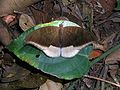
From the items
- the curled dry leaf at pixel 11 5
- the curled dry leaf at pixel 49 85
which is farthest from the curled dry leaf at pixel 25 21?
the curled dry leaf at pixel 49 85

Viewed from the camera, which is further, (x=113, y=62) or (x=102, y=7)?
(x=102, y=7)

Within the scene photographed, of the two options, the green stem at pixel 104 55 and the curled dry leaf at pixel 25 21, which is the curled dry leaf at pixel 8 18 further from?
the green stem at pixel 104 55

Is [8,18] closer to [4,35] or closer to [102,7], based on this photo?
[4,35]

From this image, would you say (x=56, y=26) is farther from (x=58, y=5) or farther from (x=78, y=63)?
(x=58, y=5)

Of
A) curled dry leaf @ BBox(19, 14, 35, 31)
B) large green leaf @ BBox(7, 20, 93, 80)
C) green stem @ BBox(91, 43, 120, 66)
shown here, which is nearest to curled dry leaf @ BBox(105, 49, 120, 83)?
green stem @ BBox(91, 43, 120, 66)

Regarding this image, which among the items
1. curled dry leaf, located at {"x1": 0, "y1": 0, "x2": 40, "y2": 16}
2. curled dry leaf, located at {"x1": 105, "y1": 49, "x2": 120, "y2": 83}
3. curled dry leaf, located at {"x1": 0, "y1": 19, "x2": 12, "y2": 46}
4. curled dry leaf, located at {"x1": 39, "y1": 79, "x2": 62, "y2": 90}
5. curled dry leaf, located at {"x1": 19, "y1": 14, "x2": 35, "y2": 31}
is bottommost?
curled dry leaf, located at {"x1": 39, "y1": 79, "x2": 62, "y2": 90}

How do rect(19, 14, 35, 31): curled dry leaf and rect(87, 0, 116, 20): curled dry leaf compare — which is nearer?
rect(19, 14, 35, 31): curled dry leaf

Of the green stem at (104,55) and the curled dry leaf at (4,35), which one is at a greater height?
the curled dry leaf at (4,35)

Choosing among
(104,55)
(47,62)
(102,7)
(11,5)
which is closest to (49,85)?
(47,62)

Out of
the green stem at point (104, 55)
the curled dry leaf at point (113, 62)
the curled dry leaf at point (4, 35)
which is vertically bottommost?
the curled dry leaf at point (113, 62)

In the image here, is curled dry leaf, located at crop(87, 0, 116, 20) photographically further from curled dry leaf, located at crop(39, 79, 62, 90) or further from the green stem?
curled dry leaf, located at crop(39, 79, 62, 90)

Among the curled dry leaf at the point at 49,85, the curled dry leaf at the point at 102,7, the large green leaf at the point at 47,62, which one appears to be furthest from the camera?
the curled dry leaf at the point at 102,7
